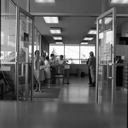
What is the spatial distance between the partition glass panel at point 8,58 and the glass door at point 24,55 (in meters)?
0.12

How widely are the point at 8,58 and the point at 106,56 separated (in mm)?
1850

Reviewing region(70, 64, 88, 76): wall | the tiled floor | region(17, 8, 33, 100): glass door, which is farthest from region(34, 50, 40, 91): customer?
region(70, 64, 88, 76): wall

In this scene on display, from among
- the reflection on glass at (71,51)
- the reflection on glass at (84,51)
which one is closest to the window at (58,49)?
the reflection on glass at (71,51)

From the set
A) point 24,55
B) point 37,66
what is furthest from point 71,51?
point 24,55

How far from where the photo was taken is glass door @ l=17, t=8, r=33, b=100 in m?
4.16

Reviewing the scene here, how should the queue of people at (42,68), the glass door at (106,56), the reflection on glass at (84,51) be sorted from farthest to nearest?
1. the reflection on glass at (84,51)
2. the queue of people at (42,68)
3. the glass door at (106,56)

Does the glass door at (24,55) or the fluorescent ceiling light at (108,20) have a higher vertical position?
the fluorescent ceiling light at (108,20)

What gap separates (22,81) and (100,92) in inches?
65.8

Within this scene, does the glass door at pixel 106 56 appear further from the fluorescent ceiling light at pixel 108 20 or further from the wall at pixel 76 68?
the wall at pixel 76 68

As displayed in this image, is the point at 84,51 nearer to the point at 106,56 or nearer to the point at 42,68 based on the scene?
the point at 42,68

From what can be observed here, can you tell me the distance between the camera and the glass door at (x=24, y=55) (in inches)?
164

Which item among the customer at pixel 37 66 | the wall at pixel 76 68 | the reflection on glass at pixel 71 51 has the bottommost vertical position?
the wall at pixel 76 68

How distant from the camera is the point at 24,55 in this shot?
14.3 feet

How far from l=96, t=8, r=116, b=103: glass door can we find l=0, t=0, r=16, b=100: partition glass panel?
1.71 metres
